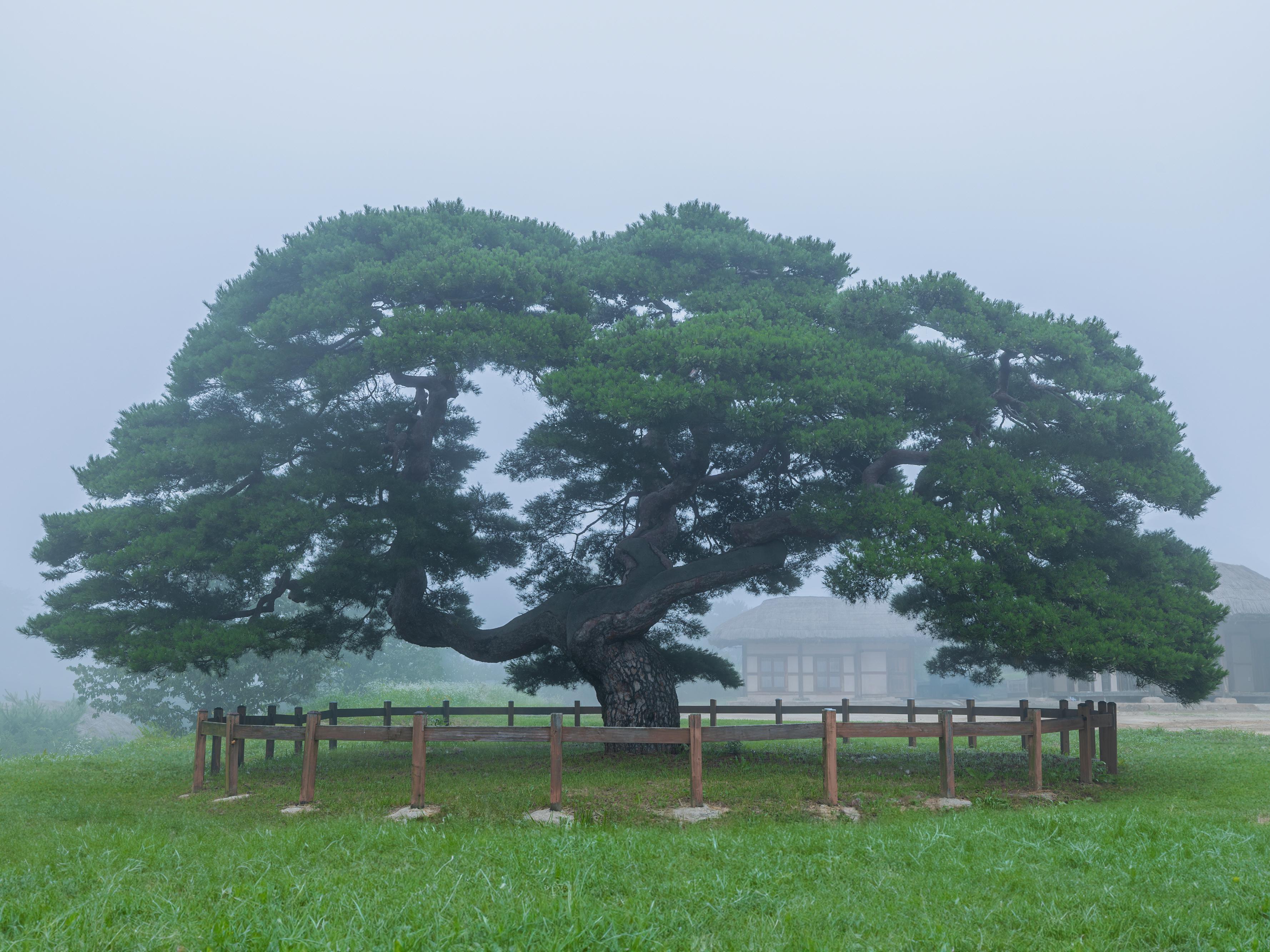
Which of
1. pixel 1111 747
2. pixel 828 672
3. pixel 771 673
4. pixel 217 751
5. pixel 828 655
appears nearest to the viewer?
pixel 1111 747

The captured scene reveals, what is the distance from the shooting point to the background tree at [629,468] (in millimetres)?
15250

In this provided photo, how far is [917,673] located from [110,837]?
56.4m

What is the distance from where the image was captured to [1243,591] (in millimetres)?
39781

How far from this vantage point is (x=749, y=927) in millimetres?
6055

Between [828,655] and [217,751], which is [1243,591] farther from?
[217,751]

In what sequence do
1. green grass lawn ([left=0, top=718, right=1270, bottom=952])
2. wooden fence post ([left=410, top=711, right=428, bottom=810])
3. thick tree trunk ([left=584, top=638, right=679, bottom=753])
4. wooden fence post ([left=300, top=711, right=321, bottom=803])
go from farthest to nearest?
1. thick tree trunk ([left=584, top=638, right=679, bottom=753])
2. wooden fence post ([left=300, top=711, right=321, bottom=803])
3. wooden fence post ([left=410, top=711, right=428, bottom=810])
4. green grass lawn ([left=0, top=718, right=1270, bottom=952])

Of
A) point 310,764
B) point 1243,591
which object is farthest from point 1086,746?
point 1243,591

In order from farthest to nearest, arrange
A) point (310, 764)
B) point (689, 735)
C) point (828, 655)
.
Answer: point (828, 655) < point (310, 764) < point (689, 735)

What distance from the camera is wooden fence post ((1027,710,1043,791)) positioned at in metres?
13.0

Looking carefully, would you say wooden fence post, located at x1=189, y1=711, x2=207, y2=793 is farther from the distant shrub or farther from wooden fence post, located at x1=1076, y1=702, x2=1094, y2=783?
the distant shrub

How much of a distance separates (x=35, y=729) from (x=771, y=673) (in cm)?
3818

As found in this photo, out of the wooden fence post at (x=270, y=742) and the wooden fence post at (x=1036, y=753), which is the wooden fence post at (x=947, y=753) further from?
the wooden fence post at (x=270, y=742)

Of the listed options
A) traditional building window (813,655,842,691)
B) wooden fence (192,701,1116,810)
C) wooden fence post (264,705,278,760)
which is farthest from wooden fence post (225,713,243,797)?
traditional building window (813,655,842,691)

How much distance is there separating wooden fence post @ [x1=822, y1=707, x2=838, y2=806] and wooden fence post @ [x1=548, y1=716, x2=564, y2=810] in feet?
10.6
